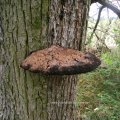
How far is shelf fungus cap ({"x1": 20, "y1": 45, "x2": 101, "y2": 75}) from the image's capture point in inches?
48.4

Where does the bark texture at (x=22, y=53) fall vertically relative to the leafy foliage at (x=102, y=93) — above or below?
above

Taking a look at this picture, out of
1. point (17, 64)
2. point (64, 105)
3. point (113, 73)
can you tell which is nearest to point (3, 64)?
point (17, 64)

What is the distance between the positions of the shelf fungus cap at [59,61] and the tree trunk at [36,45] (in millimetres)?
95

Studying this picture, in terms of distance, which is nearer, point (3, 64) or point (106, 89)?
point (3, 64)

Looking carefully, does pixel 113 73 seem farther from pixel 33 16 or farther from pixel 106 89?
pixel 33 16

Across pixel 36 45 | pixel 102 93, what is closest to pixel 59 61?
pixel 36 45

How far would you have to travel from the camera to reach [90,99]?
15.0ft

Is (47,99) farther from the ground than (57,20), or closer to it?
closer to it

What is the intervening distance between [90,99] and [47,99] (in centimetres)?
316

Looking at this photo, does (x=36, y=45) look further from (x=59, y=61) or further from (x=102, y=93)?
(x=102, y=93)

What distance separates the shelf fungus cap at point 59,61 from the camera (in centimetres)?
123

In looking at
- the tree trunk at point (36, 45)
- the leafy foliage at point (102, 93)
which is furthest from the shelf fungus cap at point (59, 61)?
the leafy foliage at point (102, 93)

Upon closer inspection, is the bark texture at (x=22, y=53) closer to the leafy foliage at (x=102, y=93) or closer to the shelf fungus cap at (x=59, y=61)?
the shelf fungus cap at (x=59, y=61)

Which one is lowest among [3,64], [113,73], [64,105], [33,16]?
[113,73]
